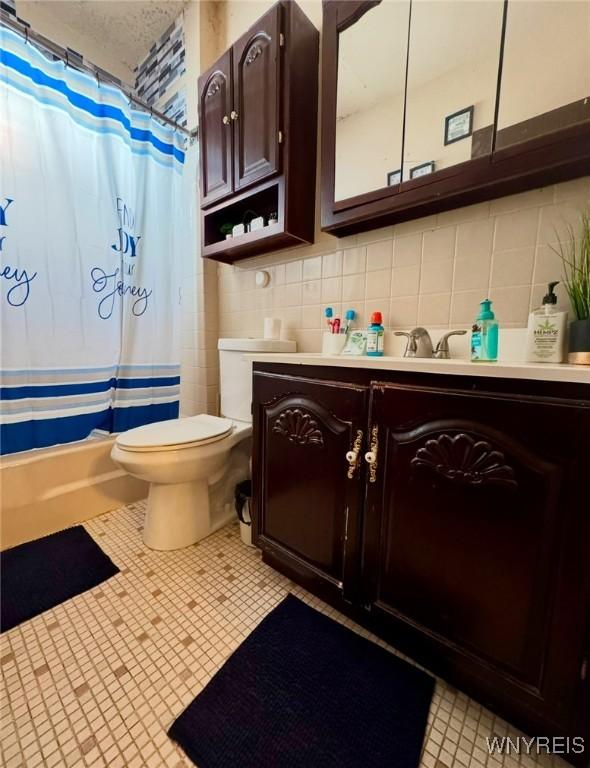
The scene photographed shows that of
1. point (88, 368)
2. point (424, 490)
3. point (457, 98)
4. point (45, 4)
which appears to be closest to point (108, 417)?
point (88, 368)

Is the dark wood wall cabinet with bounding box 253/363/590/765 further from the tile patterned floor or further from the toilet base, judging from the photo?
the toilet base

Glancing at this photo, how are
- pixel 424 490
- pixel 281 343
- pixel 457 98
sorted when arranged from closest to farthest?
pixel 424 490 → pixel 457 98 → pixel 281 343

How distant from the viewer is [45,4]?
151 cm

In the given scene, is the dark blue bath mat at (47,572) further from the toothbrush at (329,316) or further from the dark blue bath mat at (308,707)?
the toothbrush at (329,316)

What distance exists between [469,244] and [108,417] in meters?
1.59

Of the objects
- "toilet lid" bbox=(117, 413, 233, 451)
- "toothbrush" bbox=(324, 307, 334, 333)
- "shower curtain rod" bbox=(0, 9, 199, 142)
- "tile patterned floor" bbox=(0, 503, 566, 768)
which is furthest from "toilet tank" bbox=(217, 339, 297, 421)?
"shower curtain rod" bbox=(0, 9, 199, 142)

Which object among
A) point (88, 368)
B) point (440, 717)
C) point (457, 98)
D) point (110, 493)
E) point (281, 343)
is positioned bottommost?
point (440, 717)

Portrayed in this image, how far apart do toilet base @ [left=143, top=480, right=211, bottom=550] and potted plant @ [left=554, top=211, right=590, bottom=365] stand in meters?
1.30

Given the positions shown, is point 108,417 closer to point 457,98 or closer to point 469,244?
point 469,244

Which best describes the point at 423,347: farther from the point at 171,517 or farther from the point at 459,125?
the point at 171,517

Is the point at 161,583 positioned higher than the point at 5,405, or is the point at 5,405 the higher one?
the point at 5,405

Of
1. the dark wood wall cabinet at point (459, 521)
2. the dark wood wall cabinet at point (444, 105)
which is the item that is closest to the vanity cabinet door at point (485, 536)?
the dark wood wall cabinet at point (459, 521)

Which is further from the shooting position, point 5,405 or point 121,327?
point 121,327

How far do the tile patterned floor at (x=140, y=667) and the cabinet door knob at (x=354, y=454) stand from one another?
525 mm
